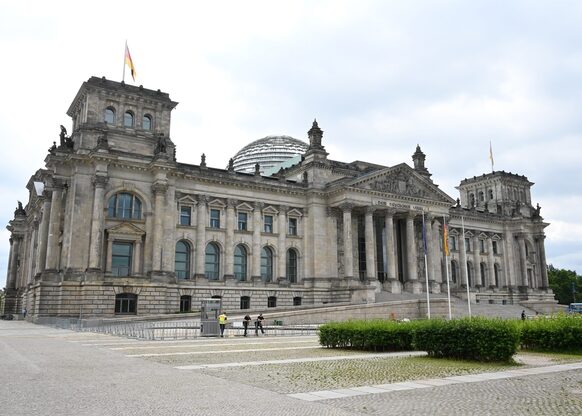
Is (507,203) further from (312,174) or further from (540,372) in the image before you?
(540,372)

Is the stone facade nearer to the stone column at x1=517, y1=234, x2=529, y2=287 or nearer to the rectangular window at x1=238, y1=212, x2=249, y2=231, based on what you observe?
the rectangular window at x1=238, y1=212, x2=249, y2=231

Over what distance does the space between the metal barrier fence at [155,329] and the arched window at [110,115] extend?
22652 mm

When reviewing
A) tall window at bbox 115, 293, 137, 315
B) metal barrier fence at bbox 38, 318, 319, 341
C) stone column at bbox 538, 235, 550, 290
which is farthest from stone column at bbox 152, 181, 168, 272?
stone column at bbox 538, 235, 550, 290

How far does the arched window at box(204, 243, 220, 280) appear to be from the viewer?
6225 centimetres

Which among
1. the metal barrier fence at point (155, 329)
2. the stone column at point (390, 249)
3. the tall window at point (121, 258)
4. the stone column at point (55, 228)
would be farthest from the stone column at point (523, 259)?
the stone column at point (55, 228)

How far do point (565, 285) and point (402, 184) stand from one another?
248 ft

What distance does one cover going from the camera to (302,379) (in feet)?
52.1

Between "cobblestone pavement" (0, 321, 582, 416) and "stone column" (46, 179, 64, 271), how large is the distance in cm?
3405

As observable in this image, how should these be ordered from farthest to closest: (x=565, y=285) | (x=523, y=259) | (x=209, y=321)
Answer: (x=565, y=285), (x=523, y=259), (x=209, y=321)

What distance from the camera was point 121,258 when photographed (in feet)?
183

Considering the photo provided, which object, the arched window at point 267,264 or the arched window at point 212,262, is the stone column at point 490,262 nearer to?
the arched window at point 267,264

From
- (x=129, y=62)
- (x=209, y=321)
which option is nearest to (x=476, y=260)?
(x=129, y=62)


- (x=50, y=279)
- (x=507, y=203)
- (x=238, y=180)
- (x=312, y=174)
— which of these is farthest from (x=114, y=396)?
(x=507, y=203)

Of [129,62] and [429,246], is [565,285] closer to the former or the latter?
[429,246]
